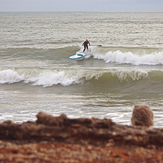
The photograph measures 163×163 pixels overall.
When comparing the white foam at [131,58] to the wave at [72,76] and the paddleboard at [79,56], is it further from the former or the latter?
the wave at [72,76]

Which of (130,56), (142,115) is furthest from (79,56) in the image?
(142,115)

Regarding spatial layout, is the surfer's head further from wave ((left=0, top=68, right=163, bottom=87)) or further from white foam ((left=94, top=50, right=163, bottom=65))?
white foam ((left=94, top=50, right=163, bottom=65))

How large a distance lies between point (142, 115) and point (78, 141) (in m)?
1.13

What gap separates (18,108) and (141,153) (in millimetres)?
7988

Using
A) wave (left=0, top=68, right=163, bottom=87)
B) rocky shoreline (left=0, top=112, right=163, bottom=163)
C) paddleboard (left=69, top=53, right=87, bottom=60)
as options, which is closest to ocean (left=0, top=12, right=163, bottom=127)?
wave (left=0, top=68, right=163, bottom=87)

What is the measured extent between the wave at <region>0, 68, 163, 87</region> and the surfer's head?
38.1ft

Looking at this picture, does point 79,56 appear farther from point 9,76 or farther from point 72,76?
point 9,76

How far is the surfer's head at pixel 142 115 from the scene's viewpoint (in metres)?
3.55

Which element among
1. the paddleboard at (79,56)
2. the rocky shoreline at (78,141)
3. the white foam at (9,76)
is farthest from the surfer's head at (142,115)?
the paddleboard at (79,56)

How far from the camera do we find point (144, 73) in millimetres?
15938

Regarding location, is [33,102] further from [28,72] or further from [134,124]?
[134,124]

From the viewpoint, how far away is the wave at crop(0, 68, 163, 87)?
15.6 m

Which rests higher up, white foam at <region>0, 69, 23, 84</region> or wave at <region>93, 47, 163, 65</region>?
wave at <region>93, 47, 163, 65</region>

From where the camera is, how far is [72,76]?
16.5 m
